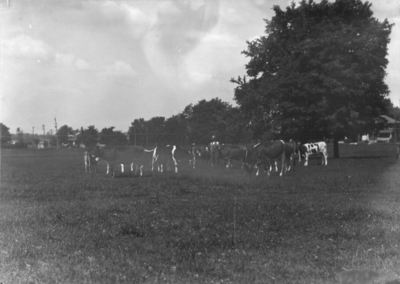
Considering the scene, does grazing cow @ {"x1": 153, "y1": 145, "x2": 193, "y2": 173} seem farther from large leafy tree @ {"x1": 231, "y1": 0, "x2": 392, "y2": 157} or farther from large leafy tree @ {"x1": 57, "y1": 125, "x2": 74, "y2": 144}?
large leafy tree @ {"x1": 57, "y1": 125, "x2": 74, "y2": 144}

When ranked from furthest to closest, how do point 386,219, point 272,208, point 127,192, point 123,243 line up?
point 127,192 → point 272,208 → point 386,219 → point 123,243

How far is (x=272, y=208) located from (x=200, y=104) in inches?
1993

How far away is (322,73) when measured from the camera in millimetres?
35125

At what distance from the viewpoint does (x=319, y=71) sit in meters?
35.5

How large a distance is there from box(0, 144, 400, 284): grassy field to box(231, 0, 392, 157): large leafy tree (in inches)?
846

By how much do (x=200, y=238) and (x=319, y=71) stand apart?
95.5 ft

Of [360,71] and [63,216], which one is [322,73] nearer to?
[360,71]

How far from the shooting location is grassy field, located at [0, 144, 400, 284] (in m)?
6.48

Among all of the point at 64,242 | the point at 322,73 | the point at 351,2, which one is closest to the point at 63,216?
the point at 64,242

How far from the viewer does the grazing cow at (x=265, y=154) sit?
24812 mm

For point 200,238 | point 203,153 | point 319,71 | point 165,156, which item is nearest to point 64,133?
point 203,153

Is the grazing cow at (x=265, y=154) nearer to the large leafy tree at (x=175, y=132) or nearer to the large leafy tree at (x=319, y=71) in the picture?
the large leafy tree at (x=319, y=71)

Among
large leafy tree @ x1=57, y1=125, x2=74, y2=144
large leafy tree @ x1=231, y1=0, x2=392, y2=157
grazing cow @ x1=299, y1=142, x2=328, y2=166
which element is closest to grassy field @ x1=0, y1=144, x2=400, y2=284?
grazing cow @ x1=299, y1=142, x2=328, y2=166

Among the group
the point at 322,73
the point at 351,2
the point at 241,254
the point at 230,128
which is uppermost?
the point at 351,2
